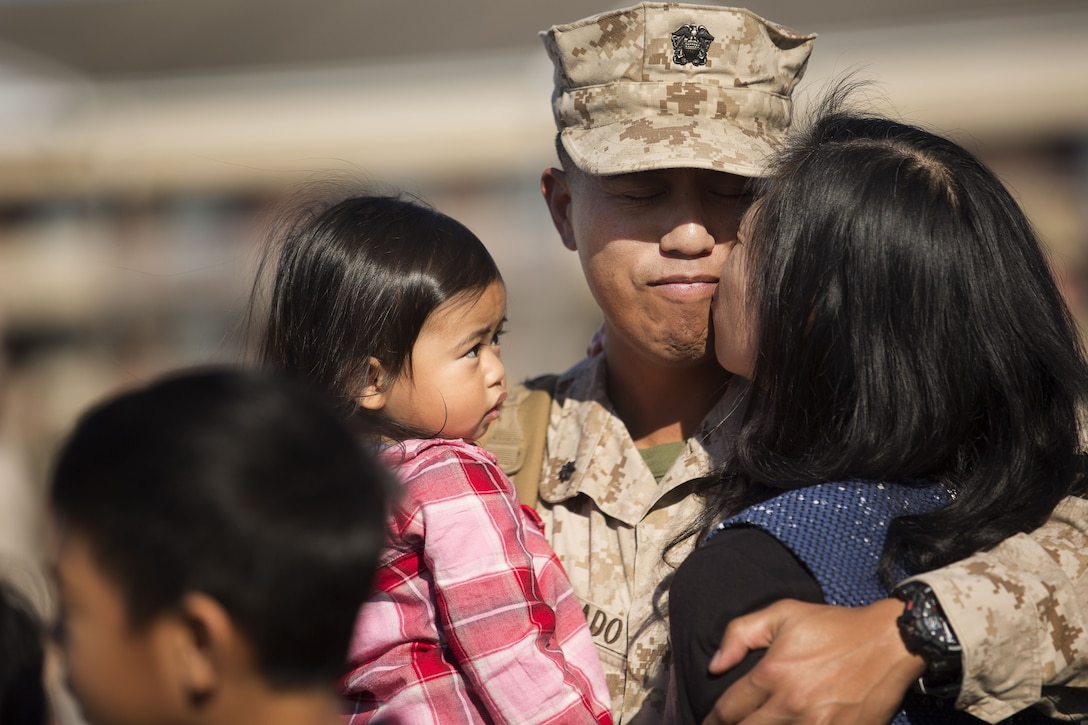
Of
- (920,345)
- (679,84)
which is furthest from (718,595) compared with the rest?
(679,84)

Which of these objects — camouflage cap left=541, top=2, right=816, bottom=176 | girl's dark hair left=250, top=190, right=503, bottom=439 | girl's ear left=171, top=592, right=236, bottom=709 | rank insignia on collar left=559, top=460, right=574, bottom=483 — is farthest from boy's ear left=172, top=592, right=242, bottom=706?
camouflage cap left=541, top=2, right=816, bottom=176

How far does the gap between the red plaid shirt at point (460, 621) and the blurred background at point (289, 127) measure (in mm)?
6584

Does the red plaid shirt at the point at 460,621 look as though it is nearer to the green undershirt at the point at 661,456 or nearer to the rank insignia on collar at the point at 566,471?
the rank insignia on collar at the point at 566,471

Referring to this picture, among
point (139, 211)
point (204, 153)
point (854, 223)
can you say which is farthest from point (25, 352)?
point (854, 223)

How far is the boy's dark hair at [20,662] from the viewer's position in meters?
1.48

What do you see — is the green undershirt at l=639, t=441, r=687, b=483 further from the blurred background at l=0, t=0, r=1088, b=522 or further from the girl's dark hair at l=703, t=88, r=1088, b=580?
the blurred background at l=0, t=0, r=1088, b=522

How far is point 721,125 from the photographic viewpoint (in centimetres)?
262

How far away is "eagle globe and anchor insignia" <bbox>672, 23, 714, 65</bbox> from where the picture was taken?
2.66 m

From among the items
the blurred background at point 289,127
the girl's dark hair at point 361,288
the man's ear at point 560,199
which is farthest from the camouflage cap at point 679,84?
Answer: the blurred background at point 289,127

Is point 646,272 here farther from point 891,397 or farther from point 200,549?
point 200,549

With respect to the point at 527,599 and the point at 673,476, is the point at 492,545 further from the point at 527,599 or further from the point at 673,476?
the point at 673,476

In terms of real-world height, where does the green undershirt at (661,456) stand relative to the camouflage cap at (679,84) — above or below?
below

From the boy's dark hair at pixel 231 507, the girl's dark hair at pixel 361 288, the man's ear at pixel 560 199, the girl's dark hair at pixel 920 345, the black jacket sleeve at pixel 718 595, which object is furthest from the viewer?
the man's ear at pixel 560 199

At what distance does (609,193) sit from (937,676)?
59.7 inches
